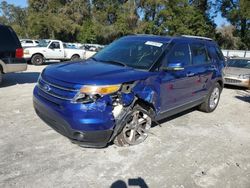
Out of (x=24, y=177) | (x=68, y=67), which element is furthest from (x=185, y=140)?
(x=24, y=177)

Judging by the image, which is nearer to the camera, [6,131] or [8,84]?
[6,131]

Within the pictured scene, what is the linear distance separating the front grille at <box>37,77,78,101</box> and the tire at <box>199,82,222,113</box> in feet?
13.1

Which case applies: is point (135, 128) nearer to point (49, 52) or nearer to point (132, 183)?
point (132, 183)

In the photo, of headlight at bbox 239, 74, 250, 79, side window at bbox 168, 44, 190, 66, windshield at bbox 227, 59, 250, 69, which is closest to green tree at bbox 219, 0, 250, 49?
windshield at bbox 227, 59, 250, 69

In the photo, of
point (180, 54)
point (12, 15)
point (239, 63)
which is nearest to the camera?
point (180, 54)

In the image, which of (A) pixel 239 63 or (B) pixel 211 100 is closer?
(B) pixel 211 100

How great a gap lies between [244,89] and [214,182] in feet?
29.1

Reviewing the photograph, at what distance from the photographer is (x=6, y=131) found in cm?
492

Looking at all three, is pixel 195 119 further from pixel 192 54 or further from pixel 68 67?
pixel 68 67

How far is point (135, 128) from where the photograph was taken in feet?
15.1

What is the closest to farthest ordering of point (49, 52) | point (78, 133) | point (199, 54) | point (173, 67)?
1. point (78, 133)
2. point (173, 67)
3. point (199, 54)
4. point (49, 52)

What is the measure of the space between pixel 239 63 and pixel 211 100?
21.6ft

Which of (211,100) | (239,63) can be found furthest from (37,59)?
(211,100)

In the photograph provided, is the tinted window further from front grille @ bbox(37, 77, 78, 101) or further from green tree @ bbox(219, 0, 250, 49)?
green tree @ bbox(219, 0, 250, 49)
